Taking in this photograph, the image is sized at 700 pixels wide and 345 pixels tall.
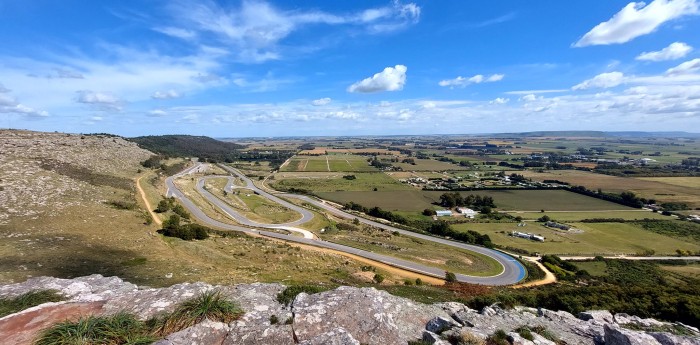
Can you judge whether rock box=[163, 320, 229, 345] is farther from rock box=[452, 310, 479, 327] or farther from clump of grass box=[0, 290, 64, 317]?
rock box=[452, 310, 479, 327]

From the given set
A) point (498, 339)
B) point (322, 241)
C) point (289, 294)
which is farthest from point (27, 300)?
point (322, 241)

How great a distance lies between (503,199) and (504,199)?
33 centimetres

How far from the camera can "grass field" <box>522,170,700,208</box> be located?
10988cm

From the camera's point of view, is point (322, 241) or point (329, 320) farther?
point (322, 241)

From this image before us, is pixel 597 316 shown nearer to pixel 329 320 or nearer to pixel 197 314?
pixel 329 320

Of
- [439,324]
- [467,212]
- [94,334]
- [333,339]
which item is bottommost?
[467,212]

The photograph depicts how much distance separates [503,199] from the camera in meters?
110

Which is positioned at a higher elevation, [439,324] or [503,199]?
[439,324]

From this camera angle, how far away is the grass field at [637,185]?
109875 mm

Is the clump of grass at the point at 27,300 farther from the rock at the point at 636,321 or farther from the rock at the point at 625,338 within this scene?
the rock at the point at 636,321

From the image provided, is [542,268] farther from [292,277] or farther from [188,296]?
[188,296]

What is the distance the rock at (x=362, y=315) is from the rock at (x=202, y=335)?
2.77 metres

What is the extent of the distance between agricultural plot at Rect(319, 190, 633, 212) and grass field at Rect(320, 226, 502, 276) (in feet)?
112

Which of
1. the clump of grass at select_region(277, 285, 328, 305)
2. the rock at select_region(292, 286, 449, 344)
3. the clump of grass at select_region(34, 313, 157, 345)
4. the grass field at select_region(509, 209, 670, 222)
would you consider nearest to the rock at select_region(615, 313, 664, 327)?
the rock at select_region(292, 286, 449, 344)
